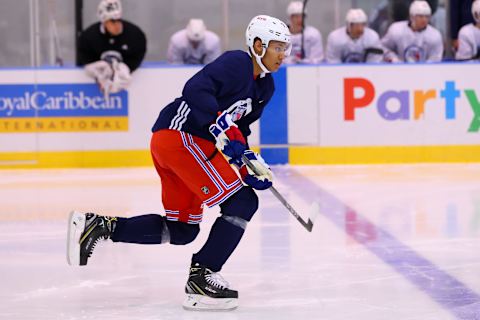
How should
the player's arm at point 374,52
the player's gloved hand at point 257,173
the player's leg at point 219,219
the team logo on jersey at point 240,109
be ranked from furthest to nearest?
the player's arm at point 374,52
the team logo on jersey at point 240,109
the player's leg at point 219,219
the player's gloved hand at point 257,173

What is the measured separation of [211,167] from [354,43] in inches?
221

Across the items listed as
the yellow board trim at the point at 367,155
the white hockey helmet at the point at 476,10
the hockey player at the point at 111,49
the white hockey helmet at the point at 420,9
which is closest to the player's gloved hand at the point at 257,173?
the hockey player at the point at 111,49

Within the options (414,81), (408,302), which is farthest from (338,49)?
(408,302)

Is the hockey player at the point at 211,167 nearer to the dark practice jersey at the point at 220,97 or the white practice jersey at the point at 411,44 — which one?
the dark practice jersey at the point at 220,97

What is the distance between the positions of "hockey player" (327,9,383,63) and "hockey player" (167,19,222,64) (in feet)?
3.23

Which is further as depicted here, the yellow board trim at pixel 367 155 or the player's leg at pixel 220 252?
the yellow board trim at pixel 367 155

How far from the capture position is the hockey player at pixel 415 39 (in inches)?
391

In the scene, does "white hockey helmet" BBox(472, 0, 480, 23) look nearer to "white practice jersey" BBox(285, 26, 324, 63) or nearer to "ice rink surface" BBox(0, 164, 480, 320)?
"white practice jersey" BBox(285, 26, 324, 63)

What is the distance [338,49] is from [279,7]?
1.20 meters

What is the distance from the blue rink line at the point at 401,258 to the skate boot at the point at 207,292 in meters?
0.81

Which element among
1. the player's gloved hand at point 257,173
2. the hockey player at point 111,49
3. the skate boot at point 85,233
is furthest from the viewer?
the hockey player at point 111,49

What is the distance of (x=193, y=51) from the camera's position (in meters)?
9.86

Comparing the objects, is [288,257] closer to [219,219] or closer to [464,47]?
[219,219]

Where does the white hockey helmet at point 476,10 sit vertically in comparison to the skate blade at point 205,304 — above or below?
above
